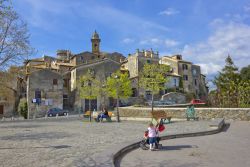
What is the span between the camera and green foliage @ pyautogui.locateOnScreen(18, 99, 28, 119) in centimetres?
4803

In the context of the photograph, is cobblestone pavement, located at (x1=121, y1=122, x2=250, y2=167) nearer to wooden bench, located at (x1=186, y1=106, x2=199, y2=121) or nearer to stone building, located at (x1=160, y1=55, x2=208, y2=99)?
wooden bench, located at (x1=186, y1=106, x2=199, y2=121)

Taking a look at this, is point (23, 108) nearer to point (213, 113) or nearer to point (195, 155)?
point (213, 113)

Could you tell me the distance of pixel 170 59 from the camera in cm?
6812

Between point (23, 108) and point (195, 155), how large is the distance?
141 feet

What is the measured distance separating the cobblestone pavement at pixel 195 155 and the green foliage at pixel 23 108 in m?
39.0

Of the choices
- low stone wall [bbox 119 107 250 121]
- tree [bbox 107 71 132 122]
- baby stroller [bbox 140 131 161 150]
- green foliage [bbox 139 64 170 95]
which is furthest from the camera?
green foliage [bbox 139 64 170 95]

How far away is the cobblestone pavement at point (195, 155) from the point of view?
348 inches

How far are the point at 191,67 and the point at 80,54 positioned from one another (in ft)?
84.7

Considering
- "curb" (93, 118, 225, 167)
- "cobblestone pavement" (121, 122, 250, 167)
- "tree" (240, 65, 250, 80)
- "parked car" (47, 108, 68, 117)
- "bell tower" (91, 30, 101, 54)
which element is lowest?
"cobblestone pavement" (121, 122, 250, 167)

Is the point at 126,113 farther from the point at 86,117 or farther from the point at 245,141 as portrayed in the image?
the point at 245,141

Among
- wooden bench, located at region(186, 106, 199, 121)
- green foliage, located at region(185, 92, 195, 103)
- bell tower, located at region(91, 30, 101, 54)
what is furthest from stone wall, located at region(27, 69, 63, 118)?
wooden bench, located at region(186, 106, 199, 121)

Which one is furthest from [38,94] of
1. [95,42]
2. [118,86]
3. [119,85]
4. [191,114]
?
[191,114]

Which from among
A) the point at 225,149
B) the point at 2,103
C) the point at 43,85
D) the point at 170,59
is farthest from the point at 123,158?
the point at 170,59

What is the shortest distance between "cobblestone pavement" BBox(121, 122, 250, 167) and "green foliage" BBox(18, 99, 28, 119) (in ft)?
128
